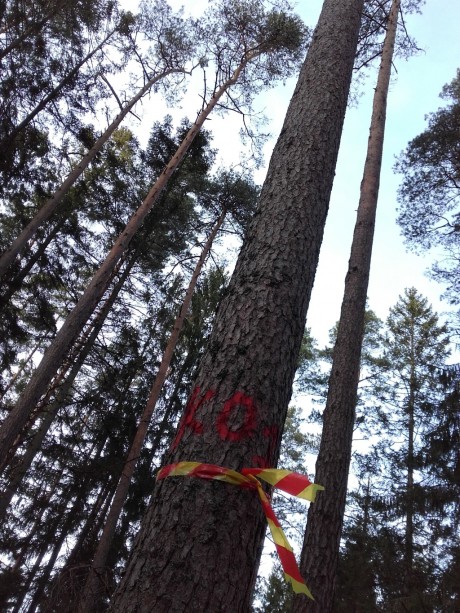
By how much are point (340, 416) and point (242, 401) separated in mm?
3542

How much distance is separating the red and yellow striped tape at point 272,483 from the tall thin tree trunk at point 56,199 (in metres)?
7.98

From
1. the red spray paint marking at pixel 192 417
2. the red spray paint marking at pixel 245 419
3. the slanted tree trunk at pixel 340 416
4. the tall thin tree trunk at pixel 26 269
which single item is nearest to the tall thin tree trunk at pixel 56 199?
the tall thin tree trunk at pixel 26 269

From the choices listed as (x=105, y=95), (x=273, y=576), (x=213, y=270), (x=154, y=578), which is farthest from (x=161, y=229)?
(x=273, y=576)

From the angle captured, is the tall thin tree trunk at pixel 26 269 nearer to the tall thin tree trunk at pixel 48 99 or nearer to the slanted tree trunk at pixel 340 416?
the tall thin tree trunk at pixel 48 99

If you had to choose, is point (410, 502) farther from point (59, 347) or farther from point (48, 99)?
point (48, 99)

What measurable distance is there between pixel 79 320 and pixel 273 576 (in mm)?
16243

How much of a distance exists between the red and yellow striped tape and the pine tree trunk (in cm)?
3

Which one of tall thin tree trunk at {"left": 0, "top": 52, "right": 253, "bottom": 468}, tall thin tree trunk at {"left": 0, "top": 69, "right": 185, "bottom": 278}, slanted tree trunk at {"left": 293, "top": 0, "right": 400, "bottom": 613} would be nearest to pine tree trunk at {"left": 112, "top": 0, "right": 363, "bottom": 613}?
slanted tree trunk at {"left": 293, "top": 0, "right": 400, "bottom": 613}

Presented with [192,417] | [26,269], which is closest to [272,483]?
[192,417]

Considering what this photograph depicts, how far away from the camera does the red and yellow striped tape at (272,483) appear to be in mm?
1387

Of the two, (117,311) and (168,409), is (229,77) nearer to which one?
(117,311)

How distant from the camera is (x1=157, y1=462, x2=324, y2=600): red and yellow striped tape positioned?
139 centimetres

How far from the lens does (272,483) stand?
1394 millimetres

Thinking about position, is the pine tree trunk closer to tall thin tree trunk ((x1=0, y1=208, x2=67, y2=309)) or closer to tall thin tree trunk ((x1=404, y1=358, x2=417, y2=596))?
tall thin tree trunk ((x1=404, y1=358, x2=417, y2=596))
